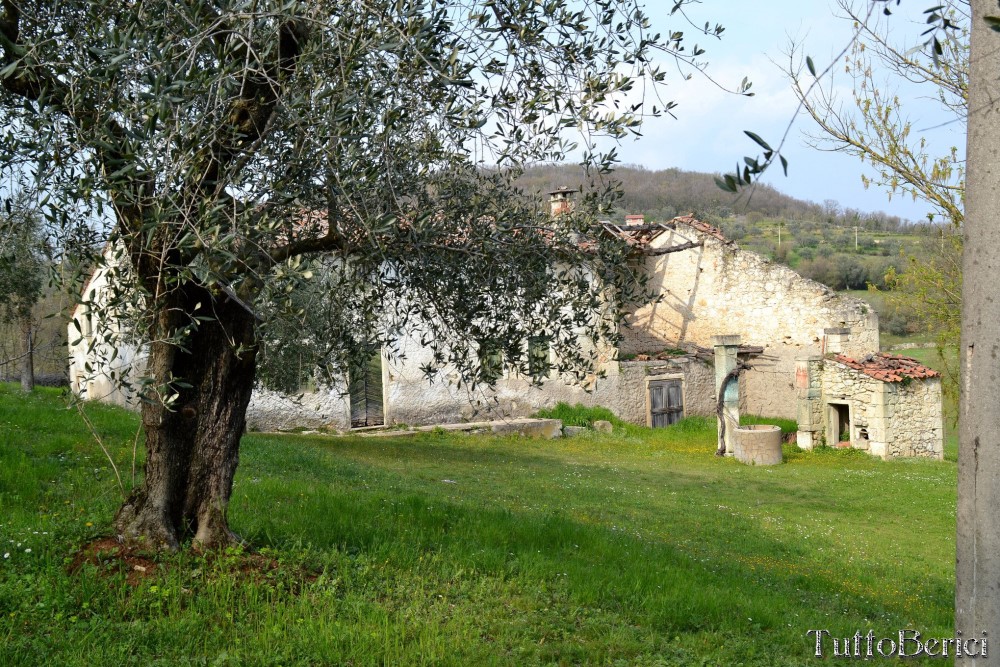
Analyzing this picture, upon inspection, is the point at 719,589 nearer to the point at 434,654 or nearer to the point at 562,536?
the point at 562,536

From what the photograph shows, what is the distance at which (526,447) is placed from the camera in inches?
785

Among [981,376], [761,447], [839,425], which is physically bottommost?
[761,447]

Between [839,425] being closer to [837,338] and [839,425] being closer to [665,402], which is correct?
[837,338]

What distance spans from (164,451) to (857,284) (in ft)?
153

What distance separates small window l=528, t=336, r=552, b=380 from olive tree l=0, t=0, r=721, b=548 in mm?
196

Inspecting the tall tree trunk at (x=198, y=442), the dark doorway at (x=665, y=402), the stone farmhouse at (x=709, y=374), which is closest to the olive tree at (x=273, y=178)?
the tall tree trunk at (x=198, y=442)

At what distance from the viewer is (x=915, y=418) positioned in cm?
2039

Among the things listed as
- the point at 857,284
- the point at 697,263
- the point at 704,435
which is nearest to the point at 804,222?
the point at 857,284

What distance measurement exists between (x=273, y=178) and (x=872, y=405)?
1935 centimetres

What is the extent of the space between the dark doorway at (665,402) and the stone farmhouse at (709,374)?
1.5 inches

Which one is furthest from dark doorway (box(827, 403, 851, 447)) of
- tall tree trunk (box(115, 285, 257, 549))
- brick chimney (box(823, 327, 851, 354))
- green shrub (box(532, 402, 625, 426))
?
tall tree trunk (box(115, 285, 257, 549))

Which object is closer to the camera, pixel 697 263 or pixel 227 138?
pixel 227 138

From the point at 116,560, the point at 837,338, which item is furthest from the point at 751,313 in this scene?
the point at 116,560

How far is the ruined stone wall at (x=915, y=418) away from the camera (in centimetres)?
2006
